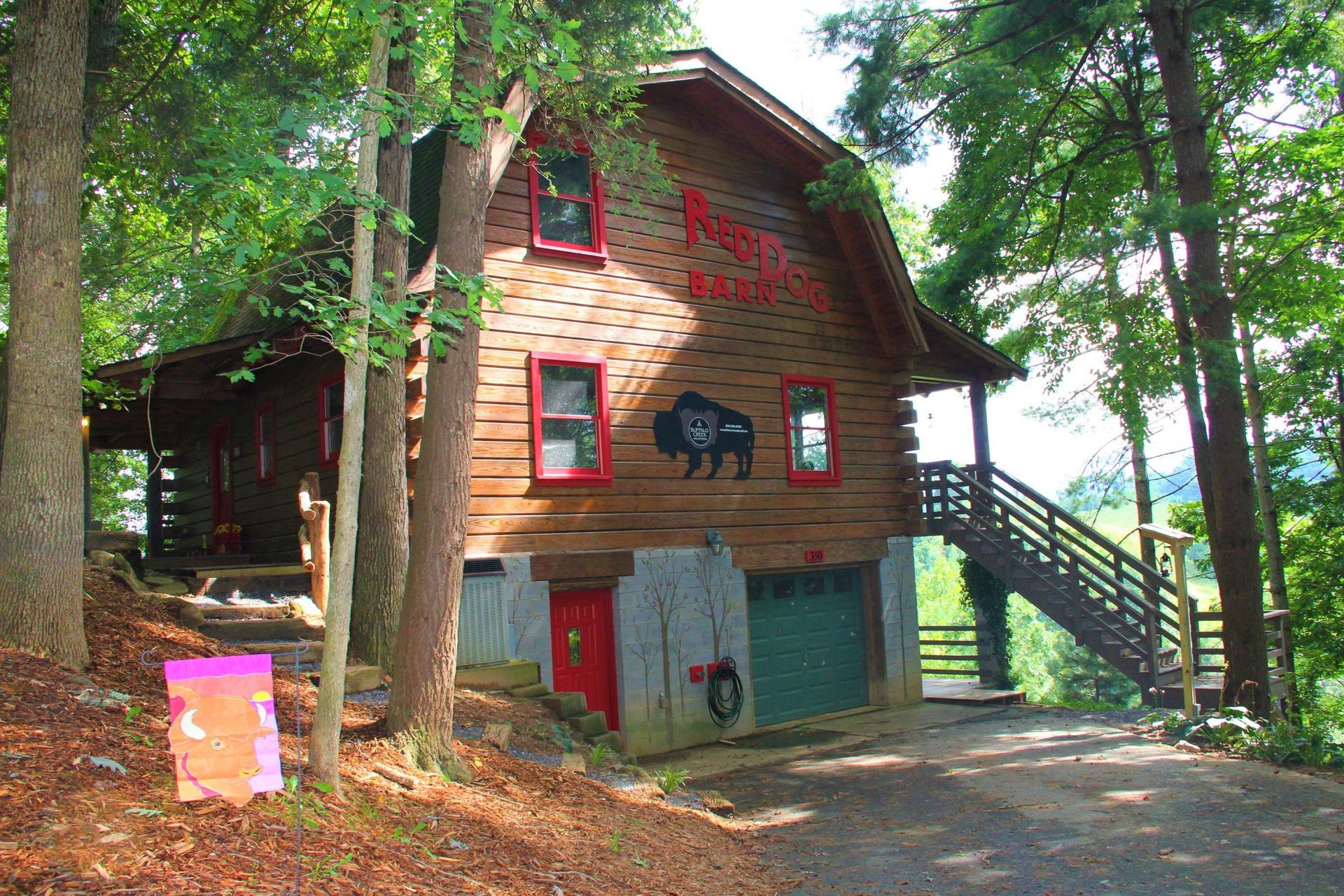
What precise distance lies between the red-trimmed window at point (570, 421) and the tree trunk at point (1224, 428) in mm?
7084

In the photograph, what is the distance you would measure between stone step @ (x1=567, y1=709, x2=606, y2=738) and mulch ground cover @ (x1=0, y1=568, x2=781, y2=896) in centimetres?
200

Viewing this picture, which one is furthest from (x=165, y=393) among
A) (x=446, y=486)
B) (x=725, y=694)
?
(x=725, y=694)

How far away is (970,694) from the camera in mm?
16234

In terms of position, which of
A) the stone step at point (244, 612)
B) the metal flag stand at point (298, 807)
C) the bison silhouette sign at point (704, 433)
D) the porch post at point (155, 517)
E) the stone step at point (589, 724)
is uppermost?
the bison silhouette sign at point (704, 433)

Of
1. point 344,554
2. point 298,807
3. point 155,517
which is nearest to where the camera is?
point 298,807

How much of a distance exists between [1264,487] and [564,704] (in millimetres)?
14720

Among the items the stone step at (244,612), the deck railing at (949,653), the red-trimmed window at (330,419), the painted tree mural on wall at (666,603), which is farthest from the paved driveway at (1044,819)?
the red-trimmed window at (330,419)

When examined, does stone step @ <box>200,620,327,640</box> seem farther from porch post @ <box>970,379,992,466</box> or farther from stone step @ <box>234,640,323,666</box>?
porch post @ <box>970,379,992,466</box>

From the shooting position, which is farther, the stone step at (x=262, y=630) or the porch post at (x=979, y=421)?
the porch post at (x=979, y=421)

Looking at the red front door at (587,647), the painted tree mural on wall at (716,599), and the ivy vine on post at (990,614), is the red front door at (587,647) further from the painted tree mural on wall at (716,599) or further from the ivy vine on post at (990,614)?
the ivy vine on post at (990,614)

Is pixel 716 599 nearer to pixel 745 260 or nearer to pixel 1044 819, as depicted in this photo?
pixel 745 260

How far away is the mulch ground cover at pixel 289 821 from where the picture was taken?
4238 millimetres

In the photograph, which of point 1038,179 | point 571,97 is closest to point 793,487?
point 1038,179

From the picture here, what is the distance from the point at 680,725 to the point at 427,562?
6.58 meters
